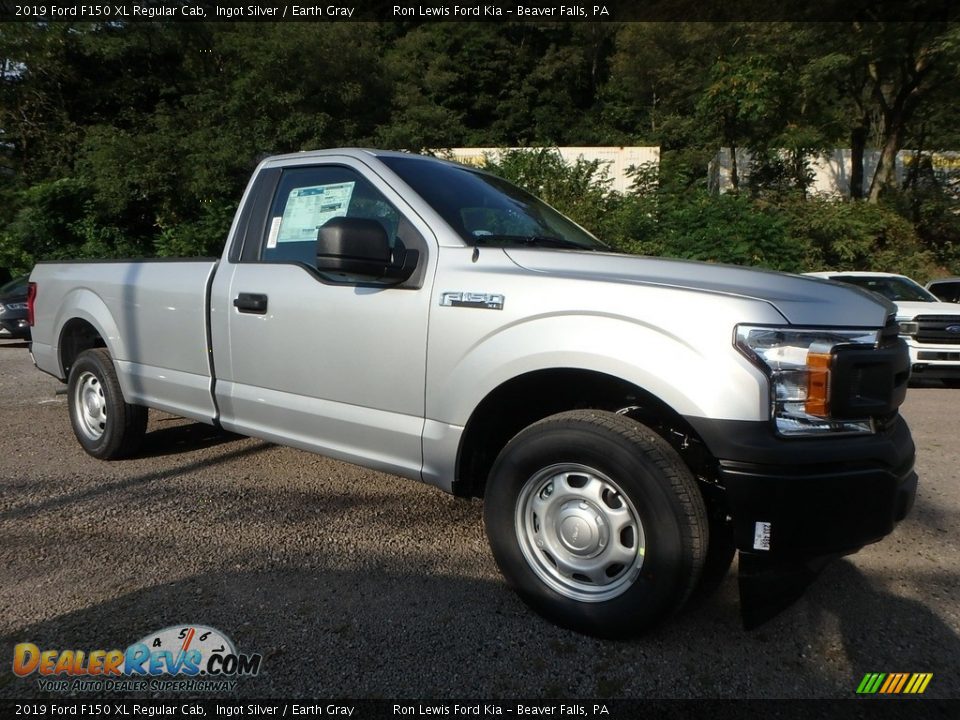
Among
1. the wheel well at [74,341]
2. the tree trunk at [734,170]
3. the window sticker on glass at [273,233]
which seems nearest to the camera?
the window sticker on glass at [273,233]

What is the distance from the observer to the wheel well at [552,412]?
277cm

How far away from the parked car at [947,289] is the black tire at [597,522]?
11141mm

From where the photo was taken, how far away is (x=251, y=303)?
3.77 meters

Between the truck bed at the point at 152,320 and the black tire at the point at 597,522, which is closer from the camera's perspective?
the black tire at the point at 597,522

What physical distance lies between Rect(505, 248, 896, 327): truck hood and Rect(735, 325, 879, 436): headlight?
0.08 m

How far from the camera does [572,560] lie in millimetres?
2857

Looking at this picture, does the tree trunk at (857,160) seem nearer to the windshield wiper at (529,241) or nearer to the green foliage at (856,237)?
the green foliage at (856,237)

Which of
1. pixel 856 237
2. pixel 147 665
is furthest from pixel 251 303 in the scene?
pixel 856 237

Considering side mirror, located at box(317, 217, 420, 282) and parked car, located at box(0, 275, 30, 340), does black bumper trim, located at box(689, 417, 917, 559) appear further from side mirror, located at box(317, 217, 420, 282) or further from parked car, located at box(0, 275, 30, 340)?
parked car, located at box(0, 275, 30, 340)

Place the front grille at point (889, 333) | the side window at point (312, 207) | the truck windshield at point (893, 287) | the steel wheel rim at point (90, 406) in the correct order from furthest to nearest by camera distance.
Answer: the truck windshield at point (893, 287) < the steel wheel rim at point (90, 406) < the side window at point (312, 207) < the front grille at point (889, 333)

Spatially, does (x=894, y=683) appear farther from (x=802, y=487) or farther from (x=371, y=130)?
(x=371, y=130)

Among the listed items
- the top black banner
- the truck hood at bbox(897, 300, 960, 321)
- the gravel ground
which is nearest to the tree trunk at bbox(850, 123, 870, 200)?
the top black banner

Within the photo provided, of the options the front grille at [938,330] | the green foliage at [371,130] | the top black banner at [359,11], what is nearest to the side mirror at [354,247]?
the front grille at [938,330]

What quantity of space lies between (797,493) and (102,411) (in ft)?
15.1
